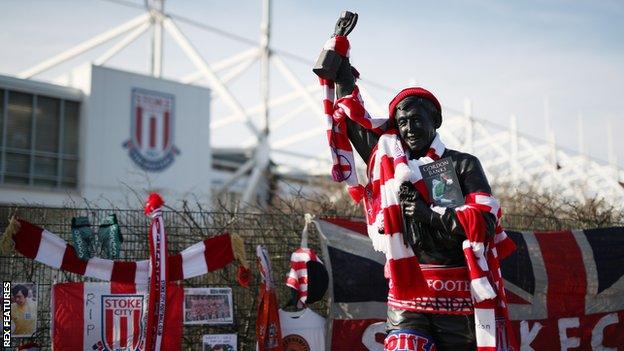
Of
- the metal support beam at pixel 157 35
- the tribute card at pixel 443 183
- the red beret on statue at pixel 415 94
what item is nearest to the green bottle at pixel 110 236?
the red beret on statue at pixel 415 94

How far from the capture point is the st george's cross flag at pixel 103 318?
243 inches

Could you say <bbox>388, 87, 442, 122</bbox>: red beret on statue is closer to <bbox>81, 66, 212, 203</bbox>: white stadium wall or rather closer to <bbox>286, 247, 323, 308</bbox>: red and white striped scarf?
<bbox>286, 247, 323, 308</bbox>: red and white striped scarf

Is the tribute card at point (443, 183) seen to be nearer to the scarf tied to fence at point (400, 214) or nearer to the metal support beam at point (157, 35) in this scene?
the scarf tied to fence at point (400, 214)

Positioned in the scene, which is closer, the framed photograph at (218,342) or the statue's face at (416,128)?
the statue's face at (416,128)

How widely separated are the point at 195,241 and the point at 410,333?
3.51m

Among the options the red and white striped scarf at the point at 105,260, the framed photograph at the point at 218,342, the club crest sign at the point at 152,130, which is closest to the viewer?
the red and white striped scarf at the point at 105,260

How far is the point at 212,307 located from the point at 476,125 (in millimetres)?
30979

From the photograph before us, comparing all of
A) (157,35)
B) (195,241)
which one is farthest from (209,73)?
(195,241)

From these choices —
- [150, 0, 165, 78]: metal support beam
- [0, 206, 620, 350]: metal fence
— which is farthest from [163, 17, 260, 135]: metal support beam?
[0, 206, 620, 350]: metal fence

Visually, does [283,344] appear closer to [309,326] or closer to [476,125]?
[309,326]

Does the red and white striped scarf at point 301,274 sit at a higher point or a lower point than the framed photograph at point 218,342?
higher

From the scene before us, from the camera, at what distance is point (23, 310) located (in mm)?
6090

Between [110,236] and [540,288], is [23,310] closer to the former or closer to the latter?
[110,236]

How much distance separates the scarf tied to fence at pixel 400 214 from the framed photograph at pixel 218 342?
2.72 metres
